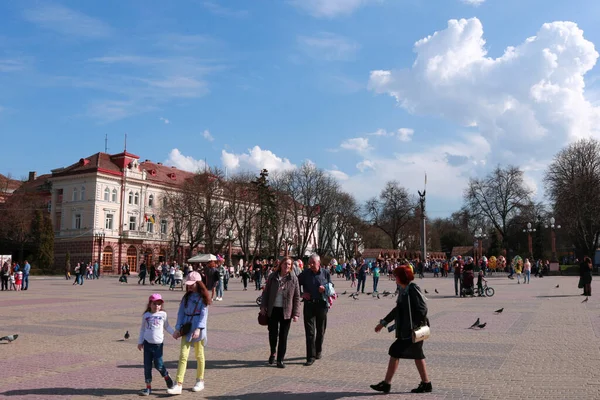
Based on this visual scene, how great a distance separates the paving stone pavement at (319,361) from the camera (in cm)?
735

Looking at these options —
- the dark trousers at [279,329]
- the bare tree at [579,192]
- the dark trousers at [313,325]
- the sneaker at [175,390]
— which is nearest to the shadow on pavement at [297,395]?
the sneaker at [175,390]

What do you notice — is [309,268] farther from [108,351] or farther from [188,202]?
[188,202]

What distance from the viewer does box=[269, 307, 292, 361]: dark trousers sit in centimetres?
Answer: 902

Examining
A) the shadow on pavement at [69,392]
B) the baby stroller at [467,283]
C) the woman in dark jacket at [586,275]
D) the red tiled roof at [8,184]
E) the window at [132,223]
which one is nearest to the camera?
the shadow on pavement at [69,392]

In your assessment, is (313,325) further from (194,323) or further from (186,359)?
(186,359)

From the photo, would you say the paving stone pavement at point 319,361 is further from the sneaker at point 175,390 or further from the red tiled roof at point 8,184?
the red tiled roof at point 8,184

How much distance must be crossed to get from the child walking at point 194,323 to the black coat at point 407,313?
2427 mm

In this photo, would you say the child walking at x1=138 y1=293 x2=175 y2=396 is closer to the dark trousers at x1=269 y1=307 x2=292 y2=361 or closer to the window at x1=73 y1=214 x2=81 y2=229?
the dark trousers at x1=269 y1=307 x2=292 y2=361

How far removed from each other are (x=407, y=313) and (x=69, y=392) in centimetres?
429

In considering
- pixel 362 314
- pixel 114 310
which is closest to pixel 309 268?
pixel 362 314

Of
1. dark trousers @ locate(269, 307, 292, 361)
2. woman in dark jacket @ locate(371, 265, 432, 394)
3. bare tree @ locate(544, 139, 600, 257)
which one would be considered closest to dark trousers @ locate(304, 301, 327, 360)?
dark trousers @ locate(269, 307, 292, 361)

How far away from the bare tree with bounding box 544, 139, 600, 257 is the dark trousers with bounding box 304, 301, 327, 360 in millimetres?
58461

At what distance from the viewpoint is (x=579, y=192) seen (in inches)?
2411

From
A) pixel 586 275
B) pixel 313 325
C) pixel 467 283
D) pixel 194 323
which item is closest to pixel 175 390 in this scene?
pixel 194 323
